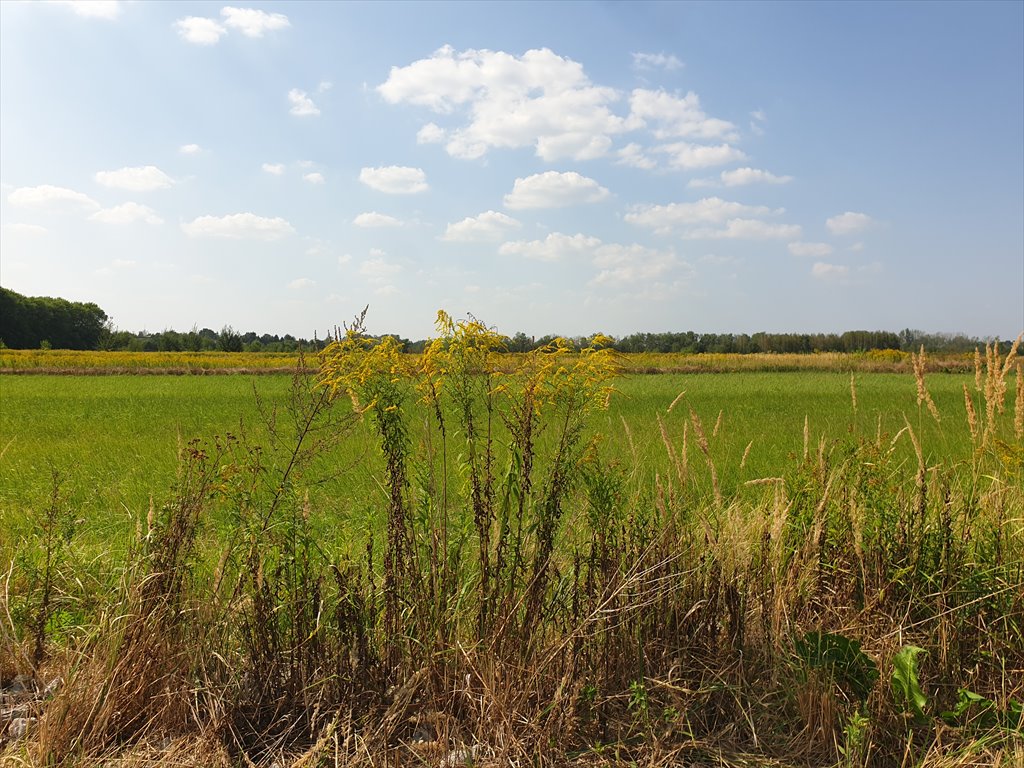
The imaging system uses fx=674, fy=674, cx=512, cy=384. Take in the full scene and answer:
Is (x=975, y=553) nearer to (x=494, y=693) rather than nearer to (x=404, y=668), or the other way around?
(x=494, y=693)

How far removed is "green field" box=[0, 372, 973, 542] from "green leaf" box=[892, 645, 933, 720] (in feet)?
5.65

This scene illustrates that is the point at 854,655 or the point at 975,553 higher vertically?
the point at 975,553

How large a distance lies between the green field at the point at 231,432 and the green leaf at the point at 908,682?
1.72m

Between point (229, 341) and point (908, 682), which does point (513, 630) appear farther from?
point (229, 341)

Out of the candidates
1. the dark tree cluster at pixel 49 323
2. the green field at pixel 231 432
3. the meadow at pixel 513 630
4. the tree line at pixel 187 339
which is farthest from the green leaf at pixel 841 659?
the dark tree cluster at pixel 49 323

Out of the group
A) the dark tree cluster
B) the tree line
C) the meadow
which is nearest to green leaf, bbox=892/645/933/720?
the meadow

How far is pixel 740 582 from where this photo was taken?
3.62 m

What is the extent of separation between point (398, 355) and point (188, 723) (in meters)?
1.91

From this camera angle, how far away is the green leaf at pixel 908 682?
2.94 m

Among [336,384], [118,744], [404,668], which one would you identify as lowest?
[118,744]

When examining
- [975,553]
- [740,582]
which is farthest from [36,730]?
[975,553]

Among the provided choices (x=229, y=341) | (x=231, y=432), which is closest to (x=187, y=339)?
(x=229, y=341)

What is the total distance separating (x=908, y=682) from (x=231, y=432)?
10290 mm

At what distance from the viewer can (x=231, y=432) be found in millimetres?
11047
